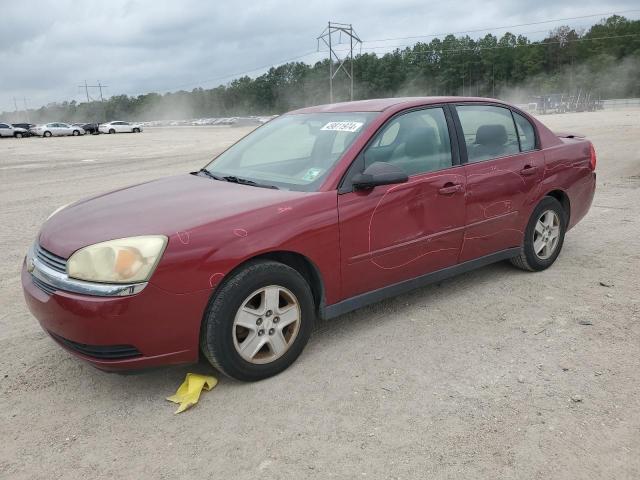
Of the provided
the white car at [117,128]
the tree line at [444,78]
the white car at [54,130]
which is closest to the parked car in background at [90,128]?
the white car at [117,128]

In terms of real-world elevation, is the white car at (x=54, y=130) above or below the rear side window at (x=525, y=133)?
below

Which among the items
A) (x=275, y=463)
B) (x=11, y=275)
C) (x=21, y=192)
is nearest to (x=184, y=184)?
(x=275, y=463)

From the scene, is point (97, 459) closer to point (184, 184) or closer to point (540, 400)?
point (184, 184)

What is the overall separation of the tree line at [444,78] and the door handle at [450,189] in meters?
92.5

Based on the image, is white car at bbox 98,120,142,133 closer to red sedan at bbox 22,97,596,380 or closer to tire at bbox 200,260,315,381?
red sedan at bbox 22,97,596,380

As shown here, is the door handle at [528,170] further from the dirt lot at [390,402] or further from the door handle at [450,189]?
the dirt lot at [390,402]

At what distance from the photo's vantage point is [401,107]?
3.90 m

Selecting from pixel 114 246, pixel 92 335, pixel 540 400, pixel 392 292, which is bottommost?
pixel 540 400

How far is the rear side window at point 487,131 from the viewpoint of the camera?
13.9 ft

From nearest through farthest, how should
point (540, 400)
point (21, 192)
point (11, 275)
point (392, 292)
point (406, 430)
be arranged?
point (406, 430)
point (540, 400)
point (392, 292)
point (11, 275)
point (21, 192)

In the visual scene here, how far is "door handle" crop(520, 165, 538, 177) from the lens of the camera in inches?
178

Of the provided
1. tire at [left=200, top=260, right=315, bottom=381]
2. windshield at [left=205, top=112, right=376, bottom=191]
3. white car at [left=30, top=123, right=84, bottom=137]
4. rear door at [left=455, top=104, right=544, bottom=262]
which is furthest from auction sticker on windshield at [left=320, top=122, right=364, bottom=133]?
white car at [left=30, top=123, right=84, bottom=137]

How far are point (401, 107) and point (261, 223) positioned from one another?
1.49m

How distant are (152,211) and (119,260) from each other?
1.70 feet
